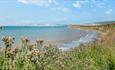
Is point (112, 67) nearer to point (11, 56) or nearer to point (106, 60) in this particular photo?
point (106, 60)

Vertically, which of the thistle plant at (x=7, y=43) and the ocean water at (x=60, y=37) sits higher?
the thistle plant at (x=7, y=43)

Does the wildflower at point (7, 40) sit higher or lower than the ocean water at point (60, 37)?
higher

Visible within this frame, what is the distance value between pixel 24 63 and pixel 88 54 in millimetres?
6230

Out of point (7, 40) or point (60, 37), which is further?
point (60, 37)

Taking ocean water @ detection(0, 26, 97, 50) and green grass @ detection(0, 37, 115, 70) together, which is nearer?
green grass @ detection(0, 37, 115, 70)

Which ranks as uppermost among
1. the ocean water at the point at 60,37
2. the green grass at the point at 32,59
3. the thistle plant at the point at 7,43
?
the thistle plant at the point at 7,43

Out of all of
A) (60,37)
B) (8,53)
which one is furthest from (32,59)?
(60,37)

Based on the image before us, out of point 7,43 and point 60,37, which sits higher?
point 7,43

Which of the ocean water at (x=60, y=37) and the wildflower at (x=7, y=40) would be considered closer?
the wildflower at (x=7, y=40)

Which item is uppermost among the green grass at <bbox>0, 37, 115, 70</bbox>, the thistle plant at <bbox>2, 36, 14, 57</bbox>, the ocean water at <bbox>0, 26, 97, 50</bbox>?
the thistle plant at <bbox>2, 36, 14, 57</bbox>

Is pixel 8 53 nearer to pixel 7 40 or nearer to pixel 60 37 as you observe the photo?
pixel 7 40

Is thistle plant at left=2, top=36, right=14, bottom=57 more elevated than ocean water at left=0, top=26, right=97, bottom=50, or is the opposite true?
thistle plant at left=2, top=36, right=14, bottom=57

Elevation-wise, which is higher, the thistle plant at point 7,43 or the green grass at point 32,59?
the thistle plant at point 7,43

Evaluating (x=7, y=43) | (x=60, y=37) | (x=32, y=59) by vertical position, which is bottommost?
(x=60, y=37)
